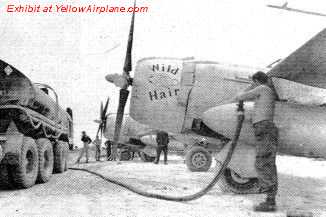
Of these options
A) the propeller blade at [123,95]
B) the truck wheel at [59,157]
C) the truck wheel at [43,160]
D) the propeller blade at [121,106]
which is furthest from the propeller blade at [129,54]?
the truck wheel at [59,157]

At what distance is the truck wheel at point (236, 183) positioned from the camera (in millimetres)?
6270

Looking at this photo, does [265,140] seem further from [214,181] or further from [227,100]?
[227,100]

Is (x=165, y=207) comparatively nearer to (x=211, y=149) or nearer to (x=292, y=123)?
(x=292, y=123)

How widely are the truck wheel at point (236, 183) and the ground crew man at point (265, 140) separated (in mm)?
1500

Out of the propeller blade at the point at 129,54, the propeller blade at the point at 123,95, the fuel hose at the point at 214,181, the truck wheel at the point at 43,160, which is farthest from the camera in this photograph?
the propeller blade at the point at 129,54

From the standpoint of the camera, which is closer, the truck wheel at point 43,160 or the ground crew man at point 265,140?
the ground crew man at point 265,140

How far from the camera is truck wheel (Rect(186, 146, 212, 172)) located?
11430mm

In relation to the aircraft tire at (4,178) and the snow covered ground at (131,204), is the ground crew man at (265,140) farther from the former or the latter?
the aircraft tire at (4,178)

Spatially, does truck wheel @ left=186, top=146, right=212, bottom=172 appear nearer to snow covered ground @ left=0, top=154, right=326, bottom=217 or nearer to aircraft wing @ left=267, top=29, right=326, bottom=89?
snow covered ground @ left=0, top=154, right=326, bottom=217

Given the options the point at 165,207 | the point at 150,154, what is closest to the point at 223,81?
the point at 165,207

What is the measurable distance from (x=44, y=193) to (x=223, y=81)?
166 inches

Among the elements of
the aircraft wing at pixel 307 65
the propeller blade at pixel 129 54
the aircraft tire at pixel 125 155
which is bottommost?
the aircraft tire at pixel 125 155

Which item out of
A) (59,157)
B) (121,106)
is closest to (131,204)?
(121,106)

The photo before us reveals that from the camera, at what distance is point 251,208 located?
187 inches
